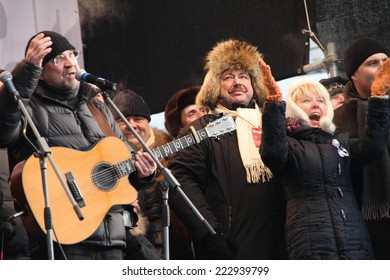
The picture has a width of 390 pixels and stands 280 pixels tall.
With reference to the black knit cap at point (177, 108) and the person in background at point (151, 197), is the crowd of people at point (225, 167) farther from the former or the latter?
the black knit cap at point (177, 108)

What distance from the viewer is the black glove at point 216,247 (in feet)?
19.0

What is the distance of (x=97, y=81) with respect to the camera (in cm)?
541

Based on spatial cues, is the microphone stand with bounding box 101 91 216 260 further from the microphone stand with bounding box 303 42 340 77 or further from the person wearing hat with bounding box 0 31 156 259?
the microphone stand with bounding box 303 42 340 77

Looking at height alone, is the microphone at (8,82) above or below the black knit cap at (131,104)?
above

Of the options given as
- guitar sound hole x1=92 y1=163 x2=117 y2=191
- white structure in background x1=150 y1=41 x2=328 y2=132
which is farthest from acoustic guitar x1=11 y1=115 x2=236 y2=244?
white structure in background x1=150 y1=41 x2=328 y2=132

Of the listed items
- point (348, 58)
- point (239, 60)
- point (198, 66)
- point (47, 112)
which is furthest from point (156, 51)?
point (47, 112)

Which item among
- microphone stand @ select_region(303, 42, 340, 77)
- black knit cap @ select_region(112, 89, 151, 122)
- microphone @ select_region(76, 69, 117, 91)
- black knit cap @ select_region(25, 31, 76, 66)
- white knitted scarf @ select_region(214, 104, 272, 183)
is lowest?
white knitted scarf @ select_region(214, 104, 272, 183)

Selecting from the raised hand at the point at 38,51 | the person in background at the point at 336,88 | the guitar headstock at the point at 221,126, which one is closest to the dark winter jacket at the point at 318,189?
the guitar headstock at the point at 221,126

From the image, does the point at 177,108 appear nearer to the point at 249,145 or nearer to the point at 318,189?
the point at 249,145

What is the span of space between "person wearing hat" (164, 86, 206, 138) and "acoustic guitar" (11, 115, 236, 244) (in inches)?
41.0

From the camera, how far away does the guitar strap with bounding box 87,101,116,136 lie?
580 centimetres

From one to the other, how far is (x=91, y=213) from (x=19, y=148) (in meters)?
0.53
